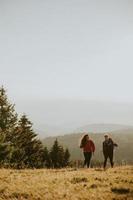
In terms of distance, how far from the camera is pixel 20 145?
53.0 meters

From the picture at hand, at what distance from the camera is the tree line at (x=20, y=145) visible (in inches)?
1607

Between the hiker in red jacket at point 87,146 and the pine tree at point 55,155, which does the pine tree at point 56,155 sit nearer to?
the pine tree at point 55,155

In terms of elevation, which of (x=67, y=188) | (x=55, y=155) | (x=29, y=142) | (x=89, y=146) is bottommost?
(x=67, y=188)

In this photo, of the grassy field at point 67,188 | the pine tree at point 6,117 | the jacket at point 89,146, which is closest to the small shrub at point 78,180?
the grassy field at point 67,188

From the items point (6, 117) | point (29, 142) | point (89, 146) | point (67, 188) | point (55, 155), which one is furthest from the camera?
point (55, 155)

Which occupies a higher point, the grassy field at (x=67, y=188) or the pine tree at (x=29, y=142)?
the pine tree at (x=29, y=142)

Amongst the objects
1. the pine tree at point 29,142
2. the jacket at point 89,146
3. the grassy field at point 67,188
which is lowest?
the grassy field at point 67,188

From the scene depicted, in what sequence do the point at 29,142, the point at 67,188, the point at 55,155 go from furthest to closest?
the point at 55,155
the point at 29,142
the point at 67,188

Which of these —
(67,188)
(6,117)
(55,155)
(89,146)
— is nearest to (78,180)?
(67,188)

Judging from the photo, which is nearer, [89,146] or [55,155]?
[89,146]

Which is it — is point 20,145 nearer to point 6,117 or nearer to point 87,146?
point 6,117

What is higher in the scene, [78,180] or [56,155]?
[56,155]

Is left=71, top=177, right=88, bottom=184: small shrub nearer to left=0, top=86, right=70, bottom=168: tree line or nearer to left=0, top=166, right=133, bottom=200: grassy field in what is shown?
left=0, top=166, right=133, bottom=200: grassy field

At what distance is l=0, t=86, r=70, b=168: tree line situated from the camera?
40.8 metres
